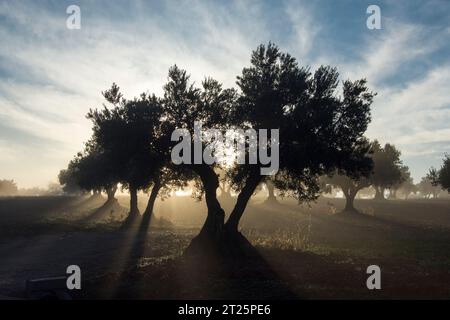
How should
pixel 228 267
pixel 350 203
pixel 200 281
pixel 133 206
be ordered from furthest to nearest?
pixel 350 203 < pixel 133 206 < pixel 228 267 < pixel 200 281

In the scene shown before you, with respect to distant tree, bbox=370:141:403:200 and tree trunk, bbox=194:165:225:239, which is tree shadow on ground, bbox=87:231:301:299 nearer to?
tree trunk, bbox=194:165:225:239

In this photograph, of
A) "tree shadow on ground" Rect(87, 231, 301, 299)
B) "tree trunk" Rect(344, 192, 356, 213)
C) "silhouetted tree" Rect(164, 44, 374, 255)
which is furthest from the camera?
"tree trunk" Rect(344, 192, 356, 213)

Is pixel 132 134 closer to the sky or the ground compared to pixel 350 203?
closer to the sky

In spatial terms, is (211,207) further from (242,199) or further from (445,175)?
(445,175)

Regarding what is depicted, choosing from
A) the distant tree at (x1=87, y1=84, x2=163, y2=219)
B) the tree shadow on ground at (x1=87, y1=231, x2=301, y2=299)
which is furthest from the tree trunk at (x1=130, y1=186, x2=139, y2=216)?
the tree shadow on ground at (x1=87, y1=231, x2=301, y2=299)

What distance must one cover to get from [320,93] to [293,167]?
540 cm

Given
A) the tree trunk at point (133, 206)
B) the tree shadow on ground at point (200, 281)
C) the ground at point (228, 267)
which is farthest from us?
the tree trunk at point (133, 206)

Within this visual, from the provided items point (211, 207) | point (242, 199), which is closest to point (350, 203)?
point (242, 199)

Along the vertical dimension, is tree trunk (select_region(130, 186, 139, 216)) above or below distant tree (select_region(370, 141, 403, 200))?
below

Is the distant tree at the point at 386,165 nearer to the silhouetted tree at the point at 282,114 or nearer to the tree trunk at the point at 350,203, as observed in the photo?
the tree trunk at the point at 350,203

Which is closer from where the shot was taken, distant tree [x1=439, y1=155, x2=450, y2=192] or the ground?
the ground

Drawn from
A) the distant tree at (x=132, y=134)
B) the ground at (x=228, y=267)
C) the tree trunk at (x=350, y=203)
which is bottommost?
the ground at (x=228, y=267)

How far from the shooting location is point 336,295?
16.0 meters

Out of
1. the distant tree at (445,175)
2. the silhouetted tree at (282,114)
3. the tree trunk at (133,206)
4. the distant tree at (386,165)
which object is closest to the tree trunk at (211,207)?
the silhouetted tree at (282,114)
